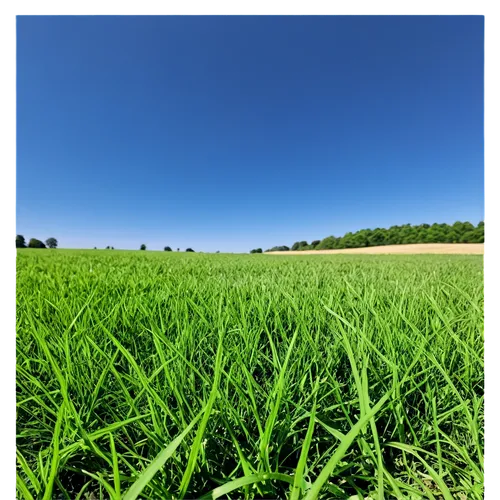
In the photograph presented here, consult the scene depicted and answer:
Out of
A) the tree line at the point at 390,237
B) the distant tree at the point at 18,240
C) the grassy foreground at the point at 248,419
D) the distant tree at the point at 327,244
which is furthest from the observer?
the distant tree at the point at 327,244

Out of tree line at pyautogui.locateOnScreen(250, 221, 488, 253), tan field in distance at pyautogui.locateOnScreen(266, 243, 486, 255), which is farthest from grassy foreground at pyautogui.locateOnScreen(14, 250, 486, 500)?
tree line at pyautogui.locateOnScreen(250, 221, 488, 253)

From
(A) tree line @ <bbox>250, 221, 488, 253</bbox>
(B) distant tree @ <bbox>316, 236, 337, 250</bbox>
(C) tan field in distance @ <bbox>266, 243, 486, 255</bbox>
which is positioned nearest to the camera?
(C) tan field in distance @ <bbox>266, 243, 486, 255</bbox>

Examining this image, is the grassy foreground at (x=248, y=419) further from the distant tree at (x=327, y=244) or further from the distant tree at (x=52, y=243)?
the distant tree at (x=327, y=244)

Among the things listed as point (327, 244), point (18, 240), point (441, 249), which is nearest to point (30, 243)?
point (18, 240)

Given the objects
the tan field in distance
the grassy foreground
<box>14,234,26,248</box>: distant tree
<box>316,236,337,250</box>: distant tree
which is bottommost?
the grassy foreground

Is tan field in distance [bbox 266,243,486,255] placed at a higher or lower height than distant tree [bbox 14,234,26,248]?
higher

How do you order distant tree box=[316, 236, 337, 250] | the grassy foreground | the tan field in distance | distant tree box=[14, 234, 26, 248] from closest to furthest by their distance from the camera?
the grassy foreground < distant tree box=[14, 234, 26, 248] < the tan field in distance < distant tree box=[316, 236, 337, 250]

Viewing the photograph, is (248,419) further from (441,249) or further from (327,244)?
(327,244)

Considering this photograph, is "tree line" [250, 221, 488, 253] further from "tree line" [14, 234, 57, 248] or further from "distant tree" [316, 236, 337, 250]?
"tree line" [14, 234, 57, 248]

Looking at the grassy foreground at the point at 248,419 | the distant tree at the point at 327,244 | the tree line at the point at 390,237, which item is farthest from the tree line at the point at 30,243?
the distant tree at the point at 327,244
